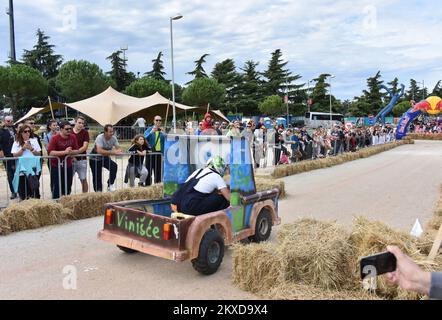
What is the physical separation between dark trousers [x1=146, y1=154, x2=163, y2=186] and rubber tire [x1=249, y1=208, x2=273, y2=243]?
4.02 m

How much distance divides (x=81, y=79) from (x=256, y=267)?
40195 mm

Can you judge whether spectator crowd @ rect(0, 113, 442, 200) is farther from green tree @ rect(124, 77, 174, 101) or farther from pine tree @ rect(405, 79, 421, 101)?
pine tree @ rect(405, 79, 421, 101)

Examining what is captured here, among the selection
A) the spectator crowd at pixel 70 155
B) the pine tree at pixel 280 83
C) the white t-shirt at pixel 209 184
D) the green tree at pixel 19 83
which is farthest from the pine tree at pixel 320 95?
the white t-shirt at pixel 209 184

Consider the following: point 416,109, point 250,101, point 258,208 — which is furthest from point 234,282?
point 250,101

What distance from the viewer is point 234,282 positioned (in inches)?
173

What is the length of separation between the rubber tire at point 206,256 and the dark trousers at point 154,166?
487cm

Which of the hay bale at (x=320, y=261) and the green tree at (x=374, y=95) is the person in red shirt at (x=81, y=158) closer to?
the hay bale at (x=320, y=261)

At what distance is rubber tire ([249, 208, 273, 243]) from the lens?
5.86m

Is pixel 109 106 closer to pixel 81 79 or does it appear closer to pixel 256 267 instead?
pixel 256 267

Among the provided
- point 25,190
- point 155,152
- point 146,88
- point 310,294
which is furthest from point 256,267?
point 146,88

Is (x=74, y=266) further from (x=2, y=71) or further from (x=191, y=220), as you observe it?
(x=2, y=71)

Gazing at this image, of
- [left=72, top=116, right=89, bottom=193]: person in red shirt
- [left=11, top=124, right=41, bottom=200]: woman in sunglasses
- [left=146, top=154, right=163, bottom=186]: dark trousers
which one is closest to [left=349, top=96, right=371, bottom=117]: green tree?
[left=146, top=154, right=163, bottom=186]: dark trousers

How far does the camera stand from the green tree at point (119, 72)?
56.5m
